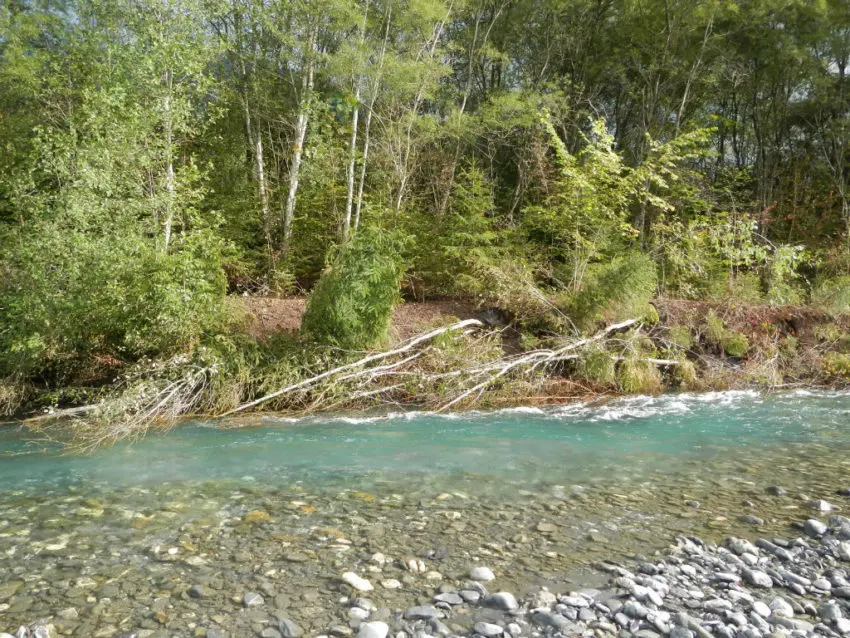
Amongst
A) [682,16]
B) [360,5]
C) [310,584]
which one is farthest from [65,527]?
[682,16]

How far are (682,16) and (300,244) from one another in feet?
43.6

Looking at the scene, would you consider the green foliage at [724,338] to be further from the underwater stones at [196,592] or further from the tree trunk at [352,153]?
the underwater stones at [196,592]

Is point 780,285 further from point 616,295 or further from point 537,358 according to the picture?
point 537,358

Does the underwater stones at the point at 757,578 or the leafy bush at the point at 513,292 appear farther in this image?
the leafy bush at the point at 513,292

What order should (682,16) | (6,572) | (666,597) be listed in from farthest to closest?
(682,16), (6,572), (666,597)

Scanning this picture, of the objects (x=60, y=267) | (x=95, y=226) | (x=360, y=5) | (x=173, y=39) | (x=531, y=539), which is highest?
(x=360, y=5)

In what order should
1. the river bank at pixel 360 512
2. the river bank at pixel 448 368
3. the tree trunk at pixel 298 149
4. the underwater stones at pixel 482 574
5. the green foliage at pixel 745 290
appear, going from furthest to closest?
the tree trunk at pixel 298 149 < the green foliage at pixel 745 290 < the river bank at pixel 448 368 < the underwater stones at pixel 482 574 < the river bank at pixel 360 512

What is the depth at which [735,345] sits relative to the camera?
13.5 m

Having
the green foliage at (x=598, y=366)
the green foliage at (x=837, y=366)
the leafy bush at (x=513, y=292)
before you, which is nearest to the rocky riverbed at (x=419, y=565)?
the green foliage at (x=598, y=366)

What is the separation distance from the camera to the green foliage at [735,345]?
13.4 metres

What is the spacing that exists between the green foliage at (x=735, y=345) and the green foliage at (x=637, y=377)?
7.24 ft

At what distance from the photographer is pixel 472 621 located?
12.9 ft

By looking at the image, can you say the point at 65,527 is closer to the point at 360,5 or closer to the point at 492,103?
the point at 360,5

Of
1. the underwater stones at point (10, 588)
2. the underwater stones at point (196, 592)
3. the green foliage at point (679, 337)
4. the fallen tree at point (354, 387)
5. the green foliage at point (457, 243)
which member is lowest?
the underwater stones at point (196, 592)
